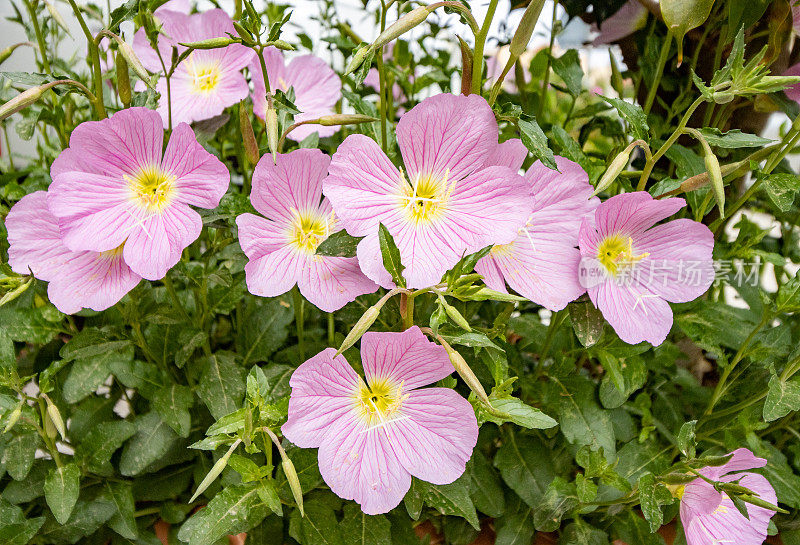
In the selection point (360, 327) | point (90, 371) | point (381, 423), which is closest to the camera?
point (360, 327)

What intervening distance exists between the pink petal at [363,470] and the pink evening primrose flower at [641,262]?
235 mm

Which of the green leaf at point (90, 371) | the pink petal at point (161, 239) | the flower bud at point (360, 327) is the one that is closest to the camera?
the flower bud at point (360, 327)

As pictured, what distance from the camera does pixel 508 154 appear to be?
0.58 metres

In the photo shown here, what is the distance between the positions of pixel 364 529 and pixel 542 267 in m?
0.33

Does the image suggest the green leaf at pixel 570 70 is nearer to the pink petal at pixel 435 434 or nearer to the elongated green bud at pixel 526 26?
the elongated green bud at pixel 526 26

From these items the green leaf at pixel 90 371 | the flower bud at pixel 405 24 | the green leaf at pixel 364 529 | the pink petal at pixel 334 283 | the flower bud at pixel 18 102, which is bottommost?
the green leaf at pixel 364 529

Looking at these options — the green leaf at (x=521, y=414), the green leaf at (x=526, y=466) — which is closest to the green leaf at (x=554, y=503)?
the green leaf at (x=526, y=466)

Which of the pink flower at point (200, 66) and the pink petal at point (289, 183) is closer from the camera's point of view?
the pink petal at point (289, 183)

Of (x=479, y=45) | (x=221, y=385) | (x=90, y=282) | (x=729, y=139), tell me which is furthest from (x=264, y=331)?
(x=729, y=139)

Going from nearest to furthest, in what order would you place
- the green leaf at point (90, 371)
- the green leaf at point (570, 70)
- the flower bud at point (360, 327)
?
the flower bud at point (360, 327), the green leaf at point (90, 371), the green leaf at point (570, 70)

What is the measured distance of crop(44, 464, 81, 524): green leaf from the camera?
633 mm

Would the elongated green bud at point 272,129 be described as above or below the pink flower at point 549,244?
above

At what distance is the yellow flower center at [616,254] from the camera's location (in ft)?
2.05

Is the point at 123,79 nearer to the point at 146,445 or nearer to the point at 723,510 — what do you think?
the point at 146,445
